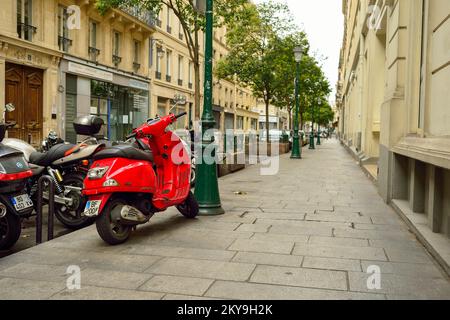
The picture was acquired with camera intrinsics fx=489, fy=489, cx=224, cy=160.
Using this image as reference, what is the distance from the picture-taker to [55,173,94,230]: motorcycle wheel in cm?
648

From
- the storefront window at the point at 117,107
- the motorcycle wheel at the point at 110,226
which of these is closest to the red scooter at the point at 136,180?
the motorcycle wheel at the point at 110,226

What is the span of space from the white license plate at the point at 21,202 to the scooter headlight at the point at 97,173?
714 mm

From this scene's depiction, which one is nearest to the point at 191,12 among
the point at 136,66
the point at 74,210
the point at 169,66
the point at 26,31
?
the point at 26,31

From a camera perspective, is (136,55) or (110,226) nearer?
(110,226)

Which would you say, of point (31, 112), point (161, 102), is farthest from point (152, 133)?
point (161, 102)

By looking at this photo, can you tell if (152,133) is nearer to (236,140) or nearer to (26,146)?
(26,146)

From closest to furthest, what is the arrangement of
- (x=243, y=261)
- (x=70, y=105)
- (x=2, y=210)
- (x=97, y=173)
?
(x=243, y=261)
(x=2, y=210)
(x=97, y=173)
(x=70, y=105)

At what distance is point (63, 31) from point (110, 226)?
62.3 feet

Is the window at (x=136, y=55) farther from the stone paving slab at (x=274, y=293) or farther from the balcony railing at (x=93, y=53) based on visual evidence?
the stone paving slab at (x=274, y=293)

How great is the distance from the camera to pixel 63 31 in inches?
865

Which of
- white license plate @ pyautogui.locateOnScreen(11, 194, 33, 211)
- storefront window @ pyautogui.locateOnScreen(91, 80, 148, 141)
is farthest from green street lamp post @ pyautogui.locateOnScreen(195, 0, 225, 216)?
storefront window @ pyautogui.locateOnScreen(91, 80, 148, 141)

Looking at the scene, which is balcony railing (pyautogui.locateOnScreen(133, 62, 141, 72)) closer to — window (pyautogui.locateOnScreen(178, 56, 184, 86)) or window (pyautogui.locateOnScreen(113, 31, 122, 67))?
window (pyautogui.locateOnScreen(113, 31, 122, 67))

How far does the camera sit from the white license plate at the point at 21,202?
5.02 m

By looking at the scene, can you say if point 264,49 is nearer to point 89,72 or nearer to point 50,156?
point 89,72
